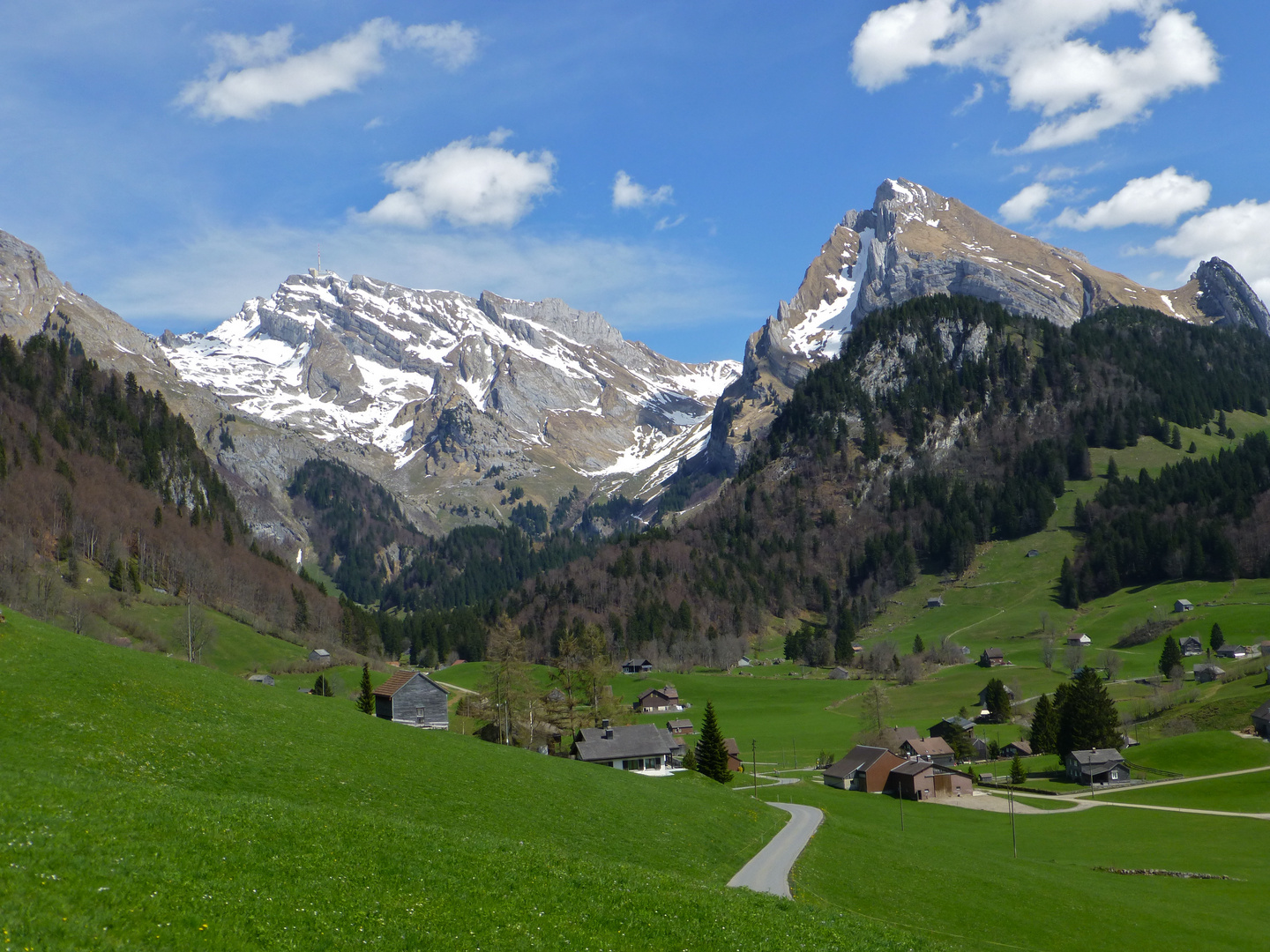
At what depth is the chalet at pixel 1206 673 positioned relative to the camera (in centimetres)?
12556

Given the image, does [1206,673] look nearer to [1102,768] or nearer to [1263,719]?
[1263,719]

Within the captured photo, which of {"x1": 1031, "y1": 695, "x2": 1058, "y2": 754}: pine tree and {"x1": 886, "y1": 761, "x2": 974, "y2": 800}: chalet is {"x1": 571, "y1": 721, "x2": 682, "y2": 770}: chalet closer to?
{"x1": 886, "y1": 761, "x2": 974, "y2": 800}: chalet

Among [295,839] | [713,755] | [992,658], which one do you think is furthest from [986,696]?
[295,839]

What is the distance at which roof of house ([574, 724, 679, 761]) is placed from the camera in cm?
8638

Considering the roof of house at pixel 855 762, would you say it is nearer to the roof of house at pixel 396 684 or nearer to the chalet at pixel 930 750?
the chalet at pixel 930 750

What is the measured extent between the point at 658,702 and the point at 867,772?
6071cm

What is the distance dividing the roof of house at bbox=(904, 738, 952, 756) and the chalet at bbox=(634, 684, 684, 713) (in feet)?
159

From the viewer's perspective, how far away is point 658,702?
147 meters

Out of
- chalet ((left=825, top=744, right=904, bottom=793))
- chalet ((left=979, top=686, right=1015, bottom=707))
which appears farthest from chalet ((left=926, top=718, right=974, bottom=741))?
chalet ((left=825, top=744, right=904, bottom=793))

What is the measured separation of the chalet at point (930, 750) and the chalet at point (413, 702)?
58.3 metres

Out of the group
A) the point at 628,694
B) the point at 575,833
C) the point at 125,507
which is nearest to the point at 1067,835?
the point at 575,833

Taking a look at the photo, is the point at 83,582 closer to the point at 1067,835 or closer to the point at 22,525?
the point at 22,525

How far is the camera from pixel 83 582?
137250mm

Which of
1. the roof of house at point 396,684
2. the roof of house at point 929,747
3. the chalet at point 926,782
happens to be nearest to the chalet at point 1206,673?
the roof of house at point 929,747
